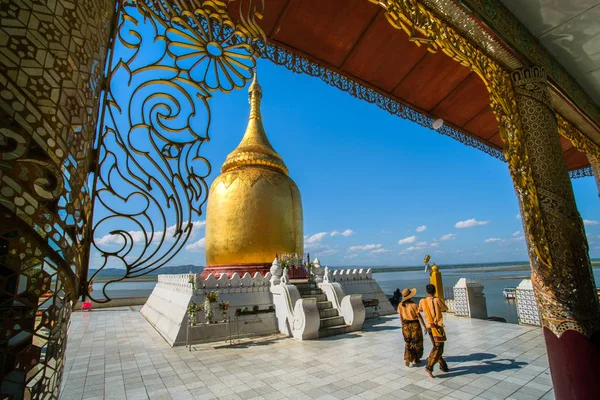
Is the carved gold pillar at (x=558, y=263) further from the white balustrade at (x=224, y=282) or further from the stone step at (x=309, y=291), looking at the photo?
the white balustrade at (x=224, y=282)

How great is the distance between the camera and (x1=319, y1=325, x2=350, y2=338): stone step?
8.28 meters

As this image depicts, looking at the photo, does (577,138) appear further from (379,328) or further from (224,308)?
(224,308)

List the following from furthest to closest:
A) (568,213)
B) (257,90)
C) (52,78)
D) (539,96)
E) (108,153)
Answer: (257,90), (539,96), (568,213), (108,153), (52,78)

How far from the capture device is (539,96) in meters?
3.56

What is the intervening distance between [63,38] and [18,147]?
18.1 inches

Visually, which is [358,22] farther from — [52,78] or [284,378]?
[284,378]

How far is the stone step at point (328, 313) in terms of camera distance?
925 centimetres

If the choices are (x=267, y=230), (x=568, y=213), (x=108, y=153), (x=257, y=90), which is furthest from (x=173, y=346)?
(x=257, y=90)

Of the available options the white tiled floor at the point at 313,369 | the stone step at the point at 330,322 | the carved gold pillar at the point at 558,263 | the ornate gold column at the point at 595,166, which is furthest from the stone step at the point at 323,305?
the ornate gold column at the point at 595,166

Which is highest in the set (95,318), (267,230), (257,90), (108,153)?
(257,90)

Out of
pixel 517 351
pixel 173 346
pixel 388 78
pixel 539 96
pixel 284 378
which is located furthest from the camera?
pixel 173 346

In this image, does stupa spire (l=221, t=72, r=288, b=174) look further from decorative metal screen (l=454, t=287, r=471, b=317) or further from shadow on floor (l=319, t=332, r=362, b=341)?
decorative metal screen (l=454, t=287, r=471, b=317)

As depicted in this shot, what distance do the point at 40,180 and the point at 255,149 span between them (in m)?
14.4

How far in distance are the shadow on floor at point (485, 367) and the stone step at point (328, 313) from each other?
4298 millimetres
